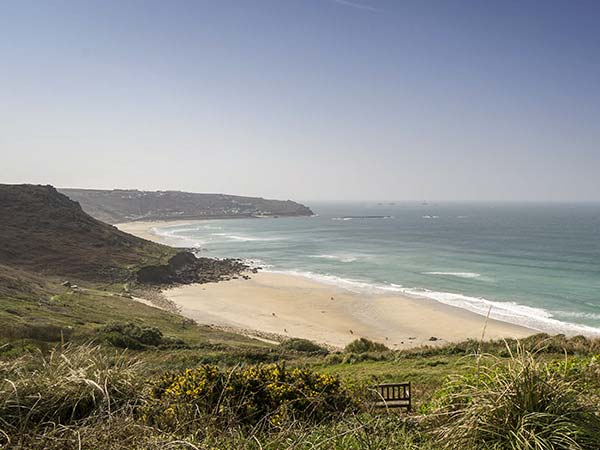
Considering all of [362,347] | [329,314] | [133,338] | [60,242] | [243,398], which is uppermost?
[243,398]

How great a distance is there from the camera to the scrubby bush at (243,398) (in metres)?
4.81

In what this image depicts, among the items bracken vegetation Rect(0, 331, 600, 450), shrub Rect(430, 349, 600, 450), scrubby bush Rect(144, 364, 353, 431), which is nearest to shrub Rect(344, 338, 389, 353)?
scrubby bush Rect(144, 364, 353, 431)

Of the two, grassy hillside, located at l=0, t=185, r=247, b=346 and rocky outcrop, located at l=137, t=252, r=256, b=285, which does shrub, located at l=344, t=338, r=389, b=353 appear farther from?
rocky outcrop, located at l=137, t=252, r=256, b=285

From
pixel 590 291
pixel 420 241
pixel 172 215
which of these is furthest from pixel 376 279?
pixel 172 215

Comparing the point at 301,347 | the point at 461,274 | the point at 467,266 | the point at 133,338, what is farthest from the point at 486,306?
the point at 133,338

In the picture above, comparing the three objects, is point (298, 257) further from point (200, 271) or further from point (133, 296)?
point (133, 296)

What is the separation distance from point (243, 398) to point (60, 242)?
59.6 meters

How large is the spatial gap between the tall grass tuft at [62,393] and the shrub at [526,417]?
11.0 feet

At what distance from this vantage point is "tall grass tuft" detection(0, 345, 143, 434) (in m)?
4.32

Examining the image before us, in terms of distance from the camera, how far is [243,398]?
5988 millimetres

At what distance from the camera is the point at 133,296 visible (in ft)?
144

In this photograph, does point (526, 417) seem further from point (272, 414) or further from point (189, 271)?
point (189, 271)

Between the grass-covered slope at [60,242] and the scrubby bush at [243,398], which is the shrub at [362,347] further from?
the grass-covered slope at [60,242]

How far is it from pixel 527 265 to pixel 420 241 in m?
34.7
